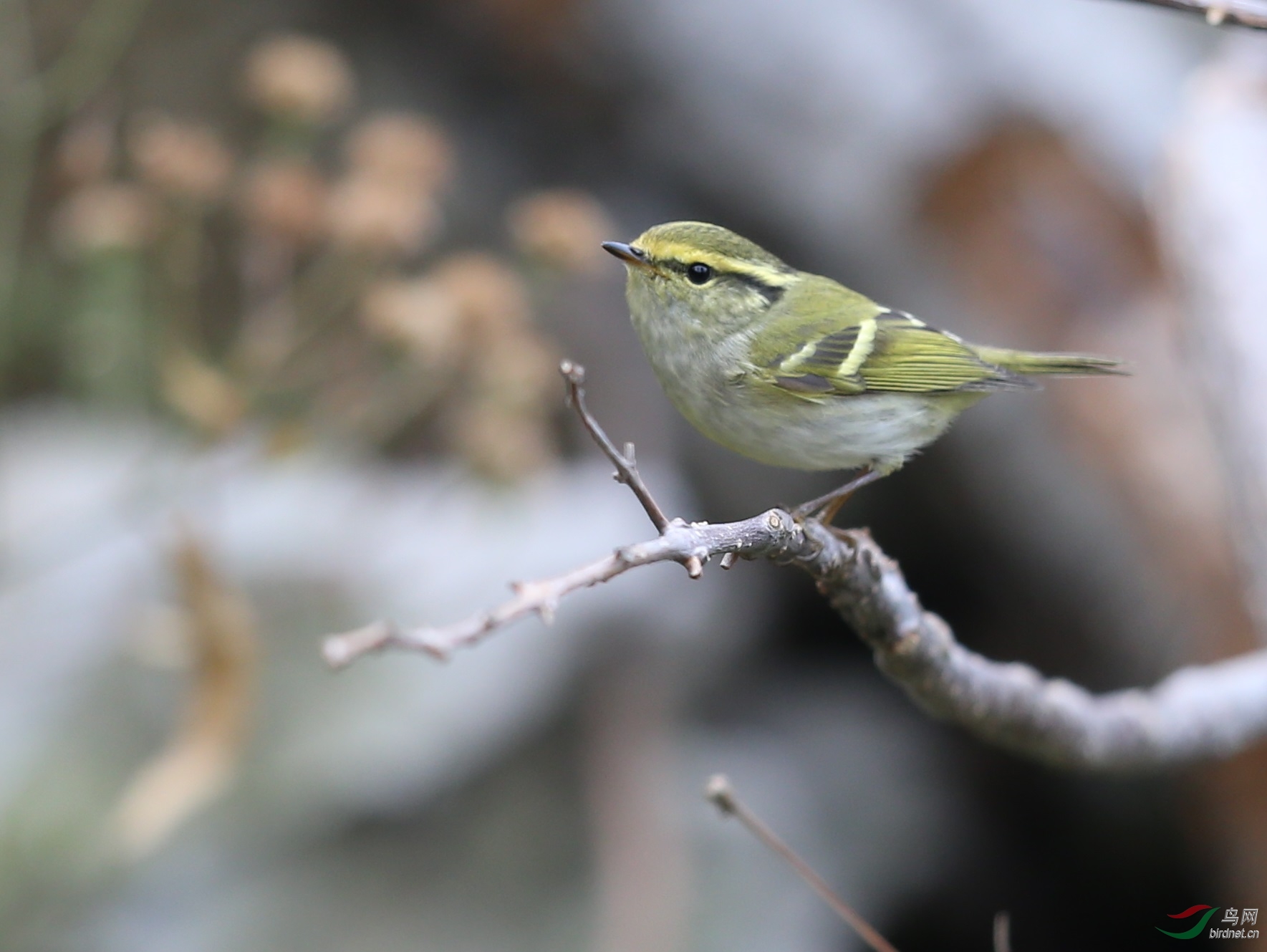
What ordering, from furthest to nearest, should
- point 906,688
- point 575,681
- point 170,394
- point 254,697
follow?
point 575,681
point 254,697
point 170,394
point 906,688

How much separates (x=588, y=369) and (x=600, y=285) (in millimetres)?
472

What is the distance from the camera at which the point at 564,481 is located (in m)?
4.54

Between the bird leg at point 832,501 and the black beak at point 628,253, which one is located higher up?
the black beak at point 628,253

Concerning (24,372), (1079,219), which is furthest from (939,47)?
(24,372)

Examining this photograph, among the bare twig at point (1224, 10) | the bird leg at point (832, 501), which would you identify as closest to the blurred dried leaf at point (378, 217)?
the bird leg at point (832, 501)

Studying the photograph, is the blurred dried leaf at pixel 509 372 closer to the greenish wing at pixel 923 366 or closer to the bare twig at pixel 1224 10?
the greenish wing at pixel 923 366

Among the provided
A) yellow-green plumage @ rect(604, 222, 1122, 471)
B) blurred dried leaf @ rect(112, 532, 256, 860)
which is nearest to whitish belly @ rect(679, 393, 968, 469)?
yellow-green plumage @ rect(604, 222, 1122, 471)

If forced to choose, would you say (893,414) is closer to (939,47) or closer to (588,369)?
(588,369)

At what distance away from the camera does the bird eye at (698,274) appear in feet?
7.03

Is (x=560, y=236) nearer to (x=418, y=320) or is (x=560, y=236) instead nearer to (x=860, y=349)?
(x=418, y=320)

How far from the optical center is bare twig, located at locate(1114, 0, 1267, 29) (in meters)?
1.45

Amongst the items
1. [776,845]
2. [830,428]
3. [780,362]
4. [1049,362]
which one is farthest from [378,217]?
[776,845]

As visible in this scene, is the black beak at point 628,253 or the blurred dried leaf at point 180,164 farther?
the blurred dried leaf at point 180,164

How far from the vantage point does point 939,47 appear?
193 inches
